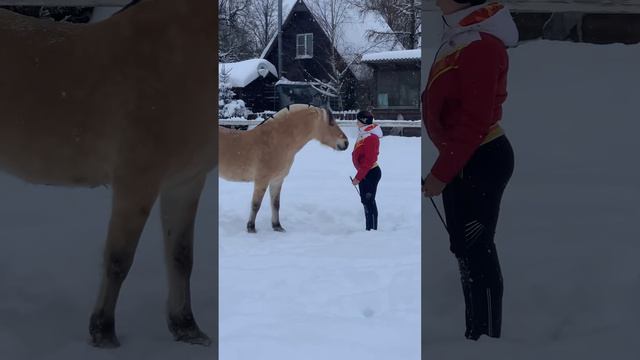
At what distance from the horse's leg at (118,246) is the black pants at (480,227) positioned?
123 cm

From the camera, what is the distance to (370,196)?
228 inches

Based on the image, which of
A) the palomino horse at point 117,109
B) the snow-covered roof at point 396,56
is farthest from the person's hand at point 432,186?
the snow-covered roof at point 396,56

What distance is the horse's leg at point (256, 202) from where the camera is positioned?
5840mm

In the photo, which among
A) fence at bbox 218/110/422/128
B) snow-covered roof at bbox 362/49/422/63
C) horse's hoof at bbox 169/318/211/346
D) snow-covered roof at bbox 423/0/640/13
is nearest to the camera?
horse's hoof at bbox 169/318/211/346

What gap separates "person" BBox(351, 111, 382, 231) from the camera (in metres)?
5.83

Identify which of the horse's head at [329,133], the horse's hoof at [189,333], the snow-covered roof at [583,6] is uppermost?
the snow-covered roof at [583,6]

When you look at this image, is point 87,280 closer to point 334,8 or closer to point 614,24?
point 614,24

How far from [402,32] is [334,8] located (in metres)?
1.93

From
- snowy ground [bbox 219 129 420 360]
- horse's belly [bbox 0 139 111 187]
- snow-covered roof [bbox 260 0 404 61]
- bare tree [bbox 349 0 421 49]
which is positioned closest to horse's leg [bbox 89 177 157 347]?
horse's belly [bbox 0 139 111 187]

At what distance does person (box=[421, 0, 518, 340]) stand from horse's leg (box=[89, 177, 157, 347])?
1.17 m

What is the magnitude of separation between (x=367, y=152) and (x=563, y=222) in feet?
10.6

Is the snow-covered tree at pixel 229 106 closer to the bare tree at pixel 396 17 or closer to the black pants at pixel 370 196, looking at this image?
the bare tree at pixel 396 17

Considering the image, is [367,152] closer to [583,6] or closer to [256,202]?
[256,202]

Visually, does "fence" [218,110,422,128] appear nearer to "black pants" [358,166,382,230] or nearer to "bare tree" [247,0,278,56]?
"bare tree" [247,0,278,56]
